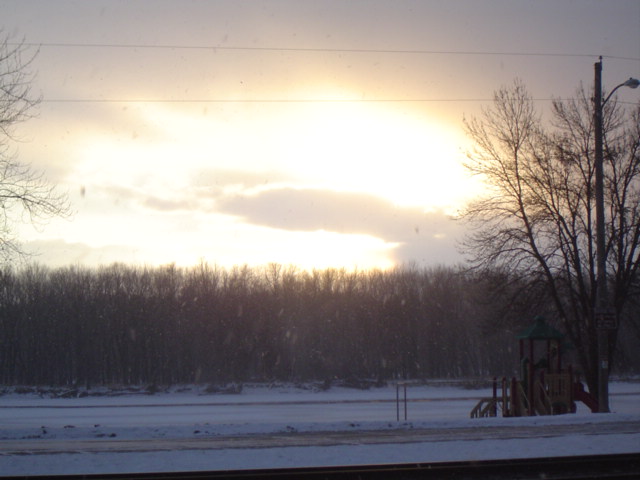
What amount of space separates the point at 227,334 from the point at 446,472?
59.5m

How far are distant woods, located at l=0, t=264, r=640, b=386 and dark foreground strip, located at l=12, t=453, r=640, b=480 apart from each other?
1934 inches

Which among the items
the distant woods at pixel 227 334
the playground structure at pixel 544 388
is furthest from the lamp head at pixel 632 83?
the distant woods at pixel 227 334

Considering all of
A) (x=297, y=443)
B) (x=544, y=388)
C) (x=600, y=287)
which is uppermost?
(x=600, y=287)

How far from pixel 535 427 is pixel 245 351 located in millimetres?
51208

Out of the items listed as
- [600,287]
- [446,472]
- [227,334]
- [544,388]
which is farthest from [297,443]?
[227,334]

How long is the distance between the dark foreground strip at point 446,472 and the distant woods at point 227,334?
49114 mm

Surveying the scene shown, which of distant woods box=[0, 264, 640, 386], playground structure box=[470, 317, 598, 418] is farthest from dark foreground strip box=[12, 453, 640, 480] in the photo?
distant woods box=[0, 264, 640, 386]

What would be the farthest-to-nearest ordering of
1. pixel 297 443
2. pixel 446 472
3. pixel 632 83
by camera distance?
pixel 632 83 → pixel 297 443 → pixel 446 472

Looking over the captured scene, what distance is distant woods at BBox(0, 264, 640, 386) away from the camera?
212 feet

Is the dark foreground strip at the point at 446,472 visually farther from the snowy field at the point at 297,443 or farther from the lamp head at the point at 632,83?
the lamp head at the point at 632,83

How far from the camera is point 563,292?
90.4 ft

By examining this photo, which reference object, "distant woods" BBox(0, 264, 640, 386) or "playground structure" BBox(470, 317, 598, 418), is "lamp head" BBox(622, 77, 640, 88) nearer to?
"playground structure" BBox(470, 317, 598, 418)

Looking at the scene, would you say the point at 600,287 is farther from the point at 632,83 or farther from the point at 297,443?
the point at 297,443

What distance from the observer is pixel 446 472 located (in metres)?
10.4
